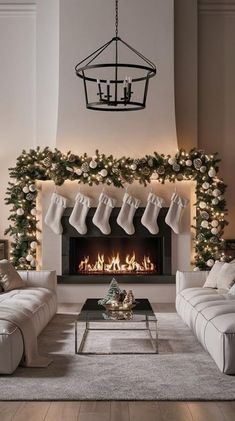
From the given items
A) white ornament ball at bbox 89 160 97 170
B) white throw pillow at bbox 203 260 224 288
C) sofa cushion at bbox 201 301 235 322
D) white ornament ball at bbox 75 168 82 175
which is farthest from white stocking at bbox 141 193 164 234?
sofa cushion at bbox 201 301 235 322

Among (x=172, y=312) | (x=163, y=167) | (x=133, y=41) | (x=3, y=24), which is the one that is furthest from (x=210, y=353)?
(x=3, y=24)

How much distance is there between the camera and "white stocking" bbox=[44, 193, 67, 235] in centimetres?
924

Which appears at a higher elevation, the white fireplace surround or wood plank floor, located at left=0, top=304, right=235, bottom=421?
the white fireplace surround

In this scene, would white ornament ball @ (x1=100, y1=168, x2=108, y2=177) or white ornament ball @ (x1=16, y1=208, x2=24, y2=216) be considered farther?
white ornament ball @ (x1=16, y1=208, x2=24, y2=216)

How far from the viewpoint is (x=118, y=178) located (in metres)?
Answer: 9.12

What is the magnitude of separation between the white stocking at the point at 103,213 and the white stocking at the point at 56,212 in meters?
0.44

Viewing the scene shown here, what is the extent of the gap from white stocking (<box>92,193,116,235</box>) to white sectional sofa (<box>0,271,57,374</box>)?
1577 mm

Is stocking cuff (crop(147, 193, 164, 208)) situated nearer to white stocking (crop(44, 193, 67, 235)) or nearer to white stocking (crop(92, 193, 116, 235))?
white stocking (crop(92, 193, 116, 235))

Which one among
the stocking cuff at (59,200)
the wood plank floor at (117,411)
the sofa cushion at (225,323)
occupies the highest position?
the stocking cuff at (59,200)

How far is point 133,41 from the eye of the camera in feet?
30.2

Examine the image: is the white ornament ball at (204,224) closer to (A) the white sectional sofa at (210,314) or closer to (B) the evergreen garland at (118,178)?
(B) the evergreen garland at (118,178)

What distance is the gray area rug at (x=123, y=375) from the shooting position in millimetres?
4480

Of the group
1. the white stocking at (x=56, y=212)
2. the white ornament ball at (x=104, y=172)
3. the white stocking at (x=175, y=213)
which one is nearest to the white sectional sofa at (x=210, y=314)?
the white stocking at (x=175, y=213)

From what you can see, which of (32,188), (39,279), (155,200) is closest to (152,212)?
(155,200)
